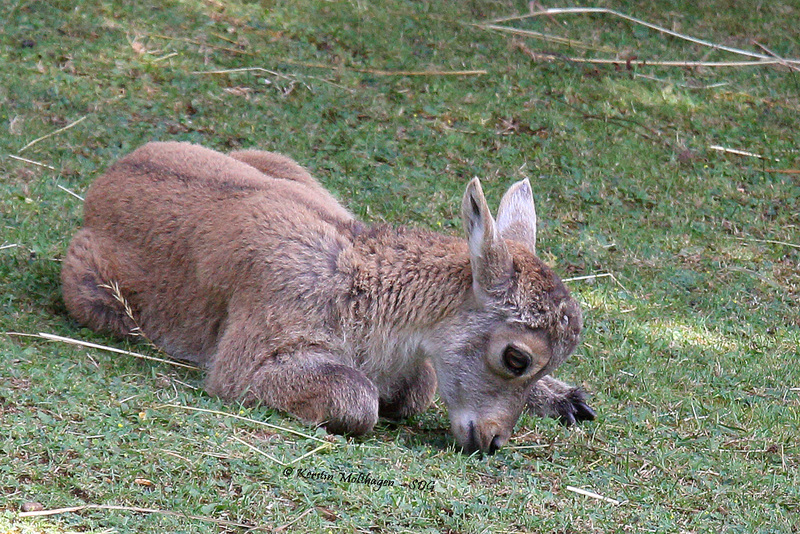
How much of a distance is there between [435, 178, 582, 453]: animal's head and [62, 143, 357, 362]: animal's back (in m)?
0.91

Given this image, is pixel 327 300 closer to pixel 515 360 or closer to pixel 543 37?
pixel 515 360

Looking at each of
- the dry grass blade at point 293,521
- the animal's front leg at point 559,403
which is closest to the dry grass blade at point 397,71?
the animal's front leg at point 559,403

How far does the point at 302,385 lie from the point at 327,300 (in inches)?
22.9

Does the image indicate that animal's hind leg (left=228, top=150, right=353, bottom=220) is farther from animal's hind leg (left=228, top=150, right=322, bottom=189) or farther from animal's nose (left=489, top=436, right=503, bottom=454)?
animal's nose (left=489, top=436, right=503, bottom=454)

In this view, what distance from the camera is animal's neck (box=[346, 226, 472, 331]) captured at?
6367mm

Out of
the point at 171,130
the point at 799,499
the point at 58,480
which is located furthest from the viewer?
the point at 171,130

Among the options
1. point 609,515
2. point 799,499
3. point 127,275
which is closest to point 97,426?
point 127,275

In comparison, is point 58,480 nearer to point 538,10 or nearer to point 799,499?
point 799,499

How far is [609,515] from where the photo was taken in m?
5.30

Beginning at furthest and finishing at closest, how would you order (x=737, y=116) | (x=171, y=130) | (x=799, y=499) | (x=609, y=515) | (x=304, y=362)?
(x=737, y=116)
(x=171, y=130)
(x=304, y=362)
(x=799, y=499)
(x=609, y=515)

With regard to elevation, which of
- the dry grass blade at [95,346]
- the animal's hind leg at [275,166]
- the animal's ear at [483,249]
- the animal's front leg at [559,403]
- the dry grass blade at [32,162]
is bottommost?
the animal's front leg at [559,403]

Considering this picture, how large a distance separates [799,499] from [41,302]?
499 centimetres

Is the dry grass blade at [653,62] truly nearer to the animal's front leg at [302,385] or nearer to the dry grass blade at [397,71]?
the dry grass blade at [397,71]

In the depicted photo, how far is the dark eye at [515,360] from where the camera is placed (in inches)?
237
